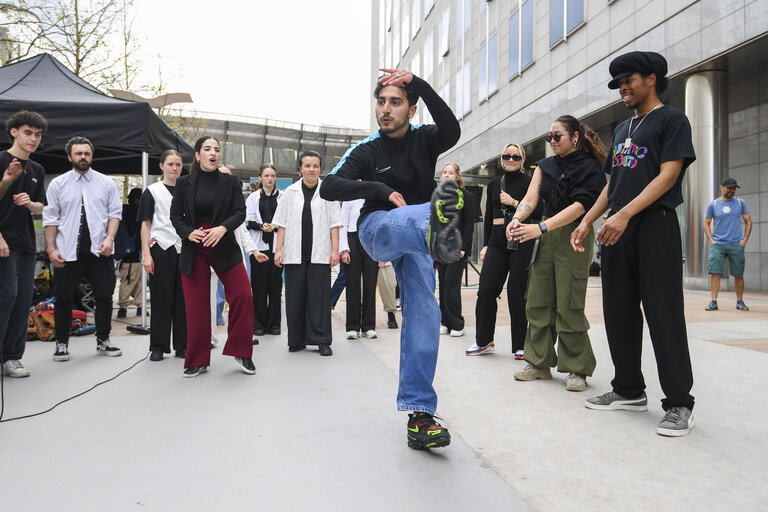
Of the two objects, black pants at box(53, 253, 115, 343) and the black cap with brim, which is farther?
black pants at box(53, 253, 115, 343)

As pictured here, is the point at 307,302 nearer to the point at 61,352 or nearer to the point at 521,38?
the point at 61,352

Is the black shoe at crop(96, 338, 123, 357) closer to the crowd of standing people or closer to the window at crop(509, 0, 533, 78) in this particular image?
the crowd of standing people

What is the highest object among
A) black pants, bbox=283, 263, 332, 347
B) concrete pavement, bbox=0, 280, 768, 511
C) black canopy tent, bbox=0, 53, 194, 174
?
black canopy tent, bbox=0, 53, 194, 174

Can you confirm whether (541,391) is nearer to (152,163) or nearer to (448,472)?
(448,472)

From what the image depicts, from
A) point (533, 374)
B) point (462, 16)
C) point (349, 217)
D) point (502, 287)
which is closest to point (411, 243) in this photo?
point (533, 374)

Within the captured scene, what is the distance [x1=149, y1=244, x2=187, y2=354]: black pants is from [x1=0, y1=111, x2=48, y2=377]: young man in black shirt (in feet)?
3.40

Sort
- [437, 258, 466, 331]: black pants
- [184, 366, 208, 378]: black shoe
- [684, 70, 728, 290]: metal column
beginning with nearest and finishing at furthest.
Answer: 1. [184, 366, 208, 378]: black shoe
2. [437, 258, 466, 331]: black pants
3. [684, 70, 728, 290]: metal column

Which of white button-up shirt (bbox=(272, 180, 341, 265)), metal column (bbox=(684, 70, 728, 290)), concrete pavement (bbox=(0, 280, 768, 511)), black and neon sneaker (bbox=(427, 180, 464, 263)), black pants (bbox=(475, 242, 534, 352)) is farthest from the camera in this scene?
metal column (bbox=(684, 70, 728, 290))

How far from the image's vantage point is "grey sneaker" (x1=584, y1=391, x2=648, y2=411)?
3.34m

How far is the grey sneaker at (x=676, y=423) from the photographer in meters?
2.85

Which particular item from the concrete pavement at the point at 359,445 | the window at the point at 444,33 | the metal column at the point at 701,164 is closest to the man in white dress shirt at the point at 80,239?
the concrete pavement at the point at 359,445

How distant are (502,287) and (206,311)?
255 centimetres

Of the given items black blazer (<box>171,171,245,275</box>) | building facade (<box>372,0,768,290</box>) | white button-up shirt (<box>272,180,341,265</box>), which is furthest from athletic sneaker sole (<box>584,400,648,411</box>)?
building facade (<box>372,0,768,290</box>)

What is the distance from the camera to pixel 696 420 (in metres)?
3.11
